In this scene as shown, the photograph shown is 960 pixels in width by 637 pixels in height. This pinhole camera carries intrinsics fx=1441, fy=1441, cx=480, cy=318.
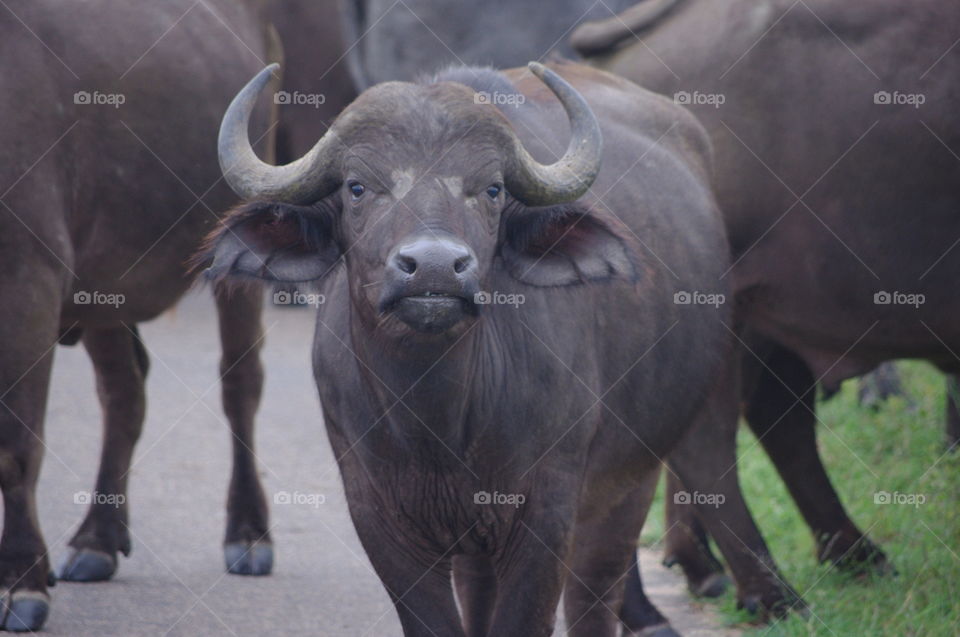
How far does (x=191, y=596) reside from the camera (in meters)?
6.35

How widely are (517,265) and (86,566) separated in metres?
2.90

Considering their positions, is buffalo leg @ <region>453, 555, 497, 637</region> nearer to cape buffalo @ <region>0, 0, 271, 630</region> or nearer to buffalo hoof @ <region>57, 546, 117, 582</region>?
cape buffalo @ <region>0, 0, 271, 630</region>

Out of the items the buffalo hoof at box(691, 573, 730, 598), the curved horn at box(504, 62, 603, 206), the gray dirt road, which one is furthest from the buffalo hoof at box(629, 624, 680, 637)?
the curved horn at box(504, 62, 603, 206)

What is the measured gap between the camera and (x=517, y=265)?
188 inches

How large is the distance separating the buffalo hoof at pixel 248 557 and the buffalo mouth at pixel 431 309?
9.77ft

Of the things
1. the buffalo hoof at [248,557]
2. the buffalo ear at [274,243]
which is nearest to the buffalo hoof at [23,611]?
the buffalo hoof at [248,557]

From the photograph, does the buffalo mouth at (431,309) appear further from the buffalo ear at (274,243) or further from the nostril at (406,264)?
the buffalo ear at (274,243)

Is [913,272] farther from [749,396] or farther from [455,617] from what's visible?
[455,617]

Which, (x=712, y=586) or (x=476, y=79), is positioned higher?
(x=476, y=79)

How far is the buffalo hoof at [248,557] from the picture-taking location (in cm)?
684

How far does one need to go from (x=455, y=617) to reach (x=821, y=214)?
2.67 metres

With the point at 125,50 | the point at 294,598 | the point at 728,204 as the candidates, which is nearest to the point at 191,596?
the point at 294,598

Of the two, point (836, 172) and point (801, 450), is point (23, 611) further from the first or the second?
point (836, 172)

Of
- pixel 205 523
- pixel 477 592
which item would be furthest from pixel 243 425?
pixel 477 592
